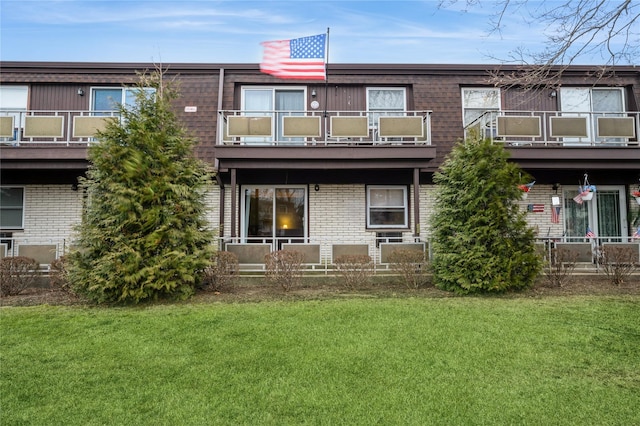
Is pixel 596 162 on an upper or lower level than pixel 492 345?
upper

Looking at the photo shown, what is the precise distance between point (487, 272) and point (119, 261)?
6302 mm

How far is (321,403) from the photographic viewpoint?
3.36 m

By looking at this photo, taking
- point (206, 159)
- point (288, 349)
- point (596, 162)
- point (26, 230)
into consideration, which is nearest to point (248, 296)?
point (288, 349)

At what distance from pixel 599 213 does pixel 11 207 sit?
17530 mm

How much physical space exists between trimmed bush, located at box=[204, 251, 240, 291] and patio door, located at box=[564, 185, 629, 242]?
10.2m

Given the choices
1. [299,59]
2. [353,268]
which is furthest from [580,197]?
[299,59]

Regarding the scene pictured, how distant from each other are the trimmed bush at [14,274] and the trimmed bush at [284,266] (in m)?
4.64

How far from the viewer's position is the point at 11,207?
38.9 ft

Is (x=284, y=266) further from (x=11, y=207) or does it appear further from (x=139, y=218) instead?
(x=11, y=207)

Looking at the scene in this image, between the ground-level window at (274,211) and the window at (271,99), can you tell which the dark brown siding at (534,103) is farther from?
the ground-level window at (274,211)

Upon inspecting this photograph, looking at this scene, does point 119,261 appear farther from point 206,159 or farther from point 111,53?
point 111,53

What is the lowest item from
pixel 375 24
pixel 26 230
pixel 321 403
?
pixel 321 403

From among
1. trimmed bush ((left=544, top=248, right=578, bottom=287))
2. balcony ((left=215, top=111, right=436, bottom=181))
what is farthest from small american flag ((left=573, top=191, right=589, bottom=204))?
balcony ((left=215, top=111, right=436, bottom=181))

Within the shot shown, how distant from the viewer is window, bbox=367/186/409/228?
12148mm
